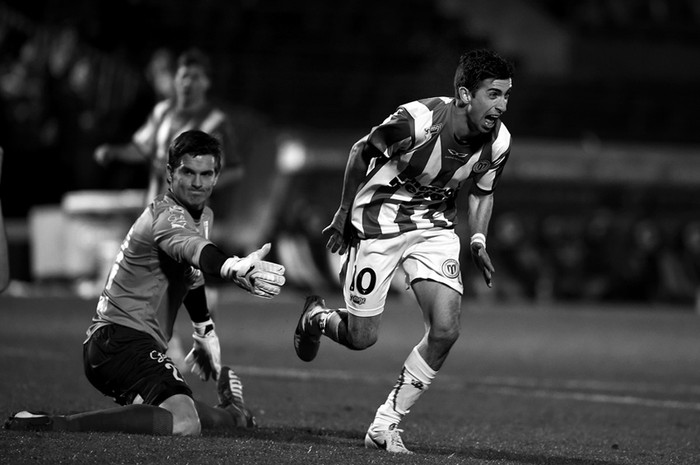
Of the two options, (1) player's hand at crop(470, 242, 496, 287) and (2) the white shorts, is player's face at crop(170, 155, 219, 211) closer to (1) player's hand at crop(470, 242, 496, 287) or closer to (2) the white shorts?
(2) the white shorts

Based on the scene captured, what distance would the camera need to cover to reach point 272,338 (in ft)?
36.4

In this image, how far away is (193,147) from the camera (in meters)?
4.99

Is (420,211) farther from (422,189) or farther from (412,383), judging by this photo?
(412,383)

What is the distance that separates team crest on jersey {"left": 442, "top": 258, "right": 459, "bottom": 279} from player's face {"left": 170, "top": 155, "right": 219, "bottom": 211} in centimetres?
119

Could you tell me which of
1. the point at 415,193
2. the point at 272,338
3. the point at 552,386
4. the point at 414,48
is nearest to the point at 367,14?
the point at 414,48

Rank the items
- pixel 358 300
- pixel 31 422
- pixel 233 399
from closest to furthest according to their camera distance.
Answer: pixel 31 422, pixel 358 300, pixel 233 399

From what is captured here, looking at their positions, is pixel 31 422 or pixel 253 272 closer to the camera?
pixel 253 272

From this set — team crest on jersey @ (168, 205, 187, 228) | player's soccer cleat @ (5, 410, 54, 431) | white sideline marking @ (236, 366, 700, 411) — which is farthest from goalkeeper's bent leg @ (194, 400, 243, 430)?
white sideline marking @ (236, 366, 700, 411)

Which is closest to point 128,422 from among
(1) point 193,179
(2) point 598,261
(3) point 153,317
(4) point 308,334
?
(3) point 153,317

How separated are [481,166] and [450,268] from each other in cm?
54

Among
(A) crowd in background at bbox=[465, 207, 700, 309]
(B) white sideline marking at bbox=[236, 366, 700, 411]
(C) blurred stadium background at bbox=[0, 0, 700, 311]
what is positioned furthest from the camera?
(A) crowd in background at bbox=[465, 207, 700, 309]

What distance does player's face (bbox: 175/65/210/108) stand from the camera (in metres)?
7.86

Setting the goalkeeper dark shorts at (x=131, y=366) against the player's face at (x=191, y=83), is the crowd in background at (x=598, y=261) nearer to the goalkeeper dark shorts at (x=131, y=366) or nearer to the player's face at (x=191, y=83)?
the player's face at (x=191, y=83)

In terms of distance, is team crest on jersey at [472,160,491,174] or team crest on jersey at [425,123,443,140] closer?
team crest on jersey at [425,123,443,140]
